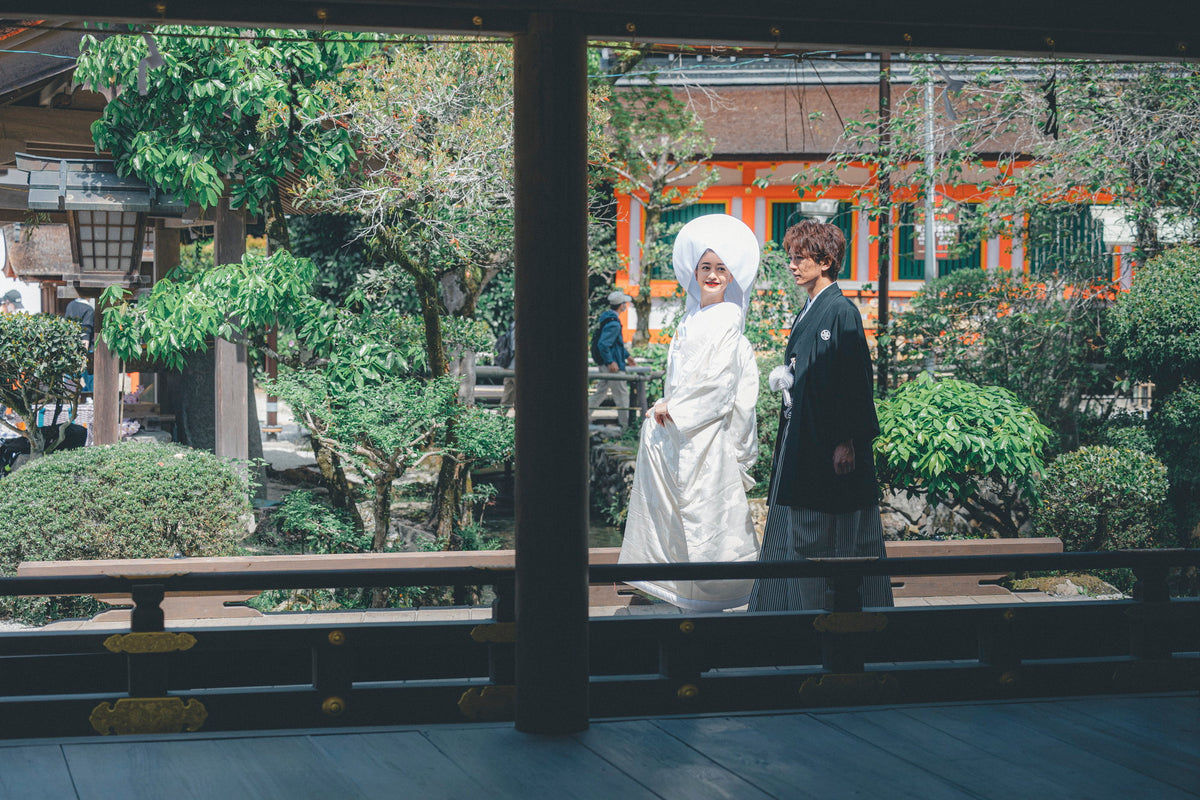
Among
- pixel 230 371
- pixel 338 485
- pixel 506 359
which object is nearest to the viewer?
Result: pixel 338 485

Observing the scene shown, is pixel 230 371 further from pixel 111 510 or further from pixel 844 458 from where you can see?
pixel 844 458

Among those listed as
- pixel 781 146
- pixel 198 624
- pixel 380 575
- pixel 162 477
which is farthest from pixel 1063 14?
pixel 781 146

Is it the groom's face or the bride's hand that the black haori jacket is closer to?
the groom's face

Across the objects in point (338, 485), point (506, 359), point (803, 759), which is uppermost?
point (506, 359)

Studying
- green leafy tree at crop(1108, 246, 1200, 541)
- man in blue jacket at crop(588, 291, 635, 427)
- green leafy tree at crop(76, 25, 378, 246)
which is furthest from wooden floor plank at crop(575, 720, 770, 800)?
man in blue jacket at crop(588, 291, 635, 427)

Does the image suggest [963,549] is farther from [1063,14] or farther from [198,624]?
[198,624]

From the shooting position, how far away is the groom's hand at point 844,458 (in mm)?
4672

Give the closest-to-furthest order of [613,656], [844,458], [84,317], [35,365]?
[613,656] → [844,458] → [35,365] → [84,317]

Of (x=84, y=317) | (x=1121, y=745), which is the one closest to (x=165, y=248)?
(x=84, y=317)

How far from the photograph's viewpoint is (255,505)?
8703 millimetres

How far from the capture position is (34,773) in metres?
3.32

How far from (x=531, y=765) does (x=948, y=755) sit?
48.8 inches

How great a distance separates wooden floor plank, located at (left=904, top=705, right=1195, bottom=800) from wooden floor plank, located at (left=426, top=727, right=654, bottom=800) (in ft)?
3.79

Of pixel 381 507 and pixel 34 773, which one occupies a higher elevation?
pixel 381 507
